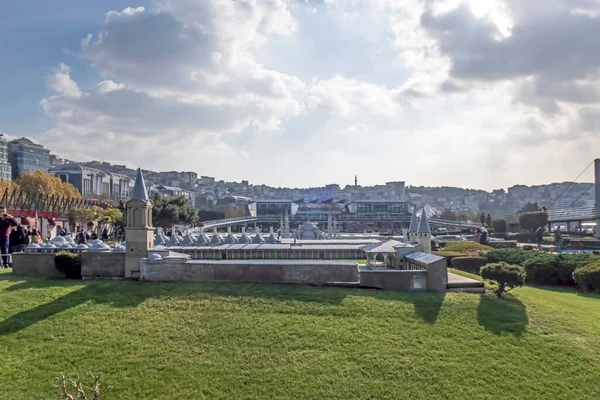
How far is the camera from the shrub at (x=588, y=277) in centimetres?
2346

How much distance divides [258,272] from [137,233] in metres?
5.28

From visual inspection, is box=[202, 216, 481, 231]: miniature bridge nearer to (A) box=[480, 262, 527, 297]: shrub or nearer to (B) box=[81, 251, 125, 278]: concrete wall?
(B) box=[81, 251, 125, 278]: concrete wall

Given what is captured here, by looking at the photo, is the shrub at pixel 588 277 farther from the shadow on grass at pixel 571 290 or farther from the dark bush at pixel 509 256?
the dark bush at pixel 509 256

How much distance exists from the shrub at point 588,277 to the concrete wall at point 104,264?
21.7 m

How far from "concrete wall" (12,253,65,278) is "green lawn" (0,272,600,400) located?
9.75 feet

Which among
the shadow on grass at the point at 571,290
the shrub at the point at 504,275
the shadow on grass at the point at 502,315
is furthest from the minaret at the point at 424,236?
the shadow on grass at the point at 571,290

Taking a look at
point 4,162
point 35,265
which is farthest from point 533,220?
point 4,162

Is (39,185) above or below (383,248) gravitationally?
above

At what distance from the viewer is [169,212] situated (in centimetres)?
4825

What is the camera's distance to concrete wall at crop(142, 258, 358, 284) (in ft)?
59.1

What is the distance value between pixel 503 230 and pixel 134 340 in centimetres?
6884

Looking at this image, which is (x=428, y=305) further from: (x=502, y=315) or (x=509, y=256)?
(x=509, y=256)

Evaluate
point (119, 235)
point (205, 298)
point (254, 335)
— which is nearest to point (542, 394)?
point (254, 335)

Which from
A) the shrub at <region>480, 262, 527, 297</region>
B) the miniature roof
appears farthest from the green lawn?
the miniature roof
